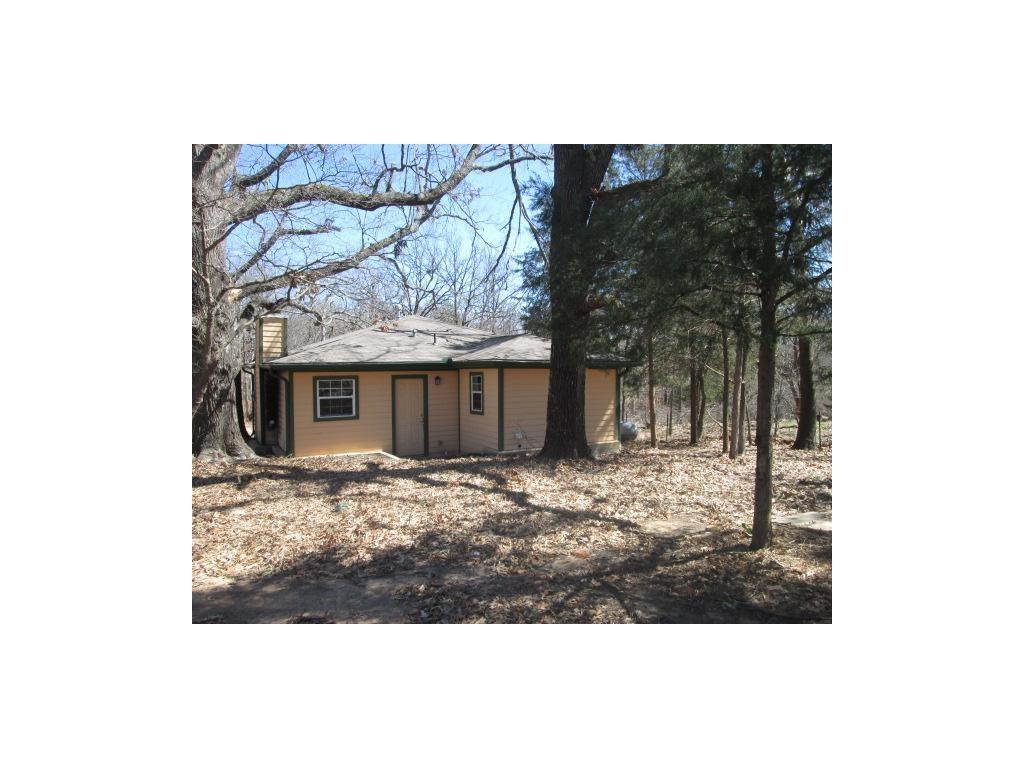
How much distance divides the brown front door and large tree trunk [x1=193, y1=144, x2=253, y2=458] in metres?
3.07

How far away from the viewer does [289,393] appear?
37.5 ft

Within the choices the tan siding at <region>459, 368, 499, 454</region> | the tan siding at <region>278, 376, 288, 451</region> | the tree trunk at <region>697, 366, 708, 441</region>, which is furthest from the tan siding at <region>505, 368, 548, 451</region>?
the tree trunk at <region>697, 366, 708, 441</region>

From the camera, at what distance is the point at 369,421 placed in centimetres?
1226

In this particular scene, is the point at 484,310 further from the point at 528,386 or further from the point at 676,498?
the point at 676,498

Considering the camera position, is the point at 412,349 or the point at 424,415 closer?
the point at 424,415

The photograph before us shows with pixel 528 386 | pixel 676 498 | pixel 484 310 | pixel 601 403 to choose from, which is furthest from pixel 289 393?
pixel 484 310

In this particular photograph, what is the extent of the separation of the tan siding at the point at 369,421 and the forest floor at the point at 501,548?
7.79 feet

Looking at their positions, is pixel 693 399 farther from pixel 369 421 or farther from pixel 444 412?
pixel 369 421

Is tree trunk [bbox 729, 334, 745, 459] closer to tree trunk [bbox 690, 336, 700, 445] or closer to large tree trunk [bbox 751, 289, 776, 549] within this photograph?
tree trunk [bbox 690, 336, 700, 445]

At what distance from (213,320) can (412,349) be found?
22.9ft

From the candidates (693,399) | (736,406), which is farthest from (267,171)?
A: (693,399)

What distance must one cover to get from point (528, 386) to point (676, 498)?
206 inches

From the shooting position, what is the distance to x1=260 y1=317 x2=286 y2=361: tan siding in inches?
494

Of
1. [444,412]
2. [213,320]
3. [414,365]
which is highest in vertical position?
[213,320]
